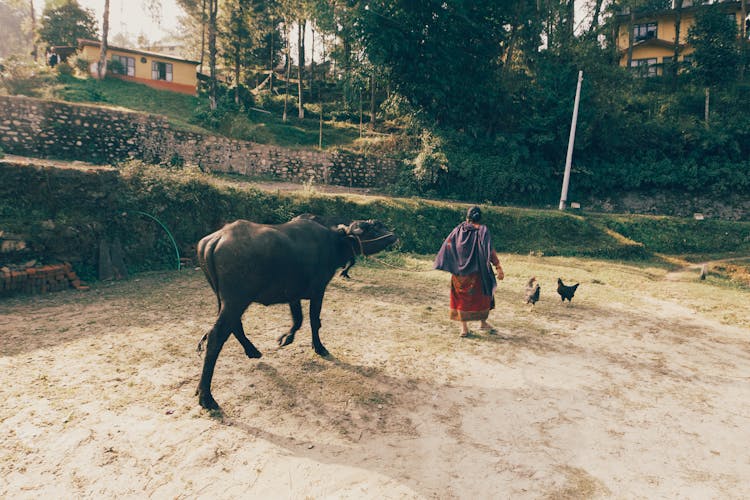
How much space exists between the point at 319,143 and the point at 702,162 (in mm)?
23984

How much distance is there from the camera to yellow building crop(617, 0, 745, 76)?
35.8 metres

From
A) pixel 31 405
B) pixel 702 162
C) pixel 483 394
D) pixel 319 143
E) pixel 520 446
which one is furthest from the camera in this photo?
pixel 319 143

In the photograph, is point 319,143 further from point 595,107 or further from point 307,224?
point 307,224

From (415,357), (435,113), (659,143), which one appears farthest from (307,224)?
(659,143)

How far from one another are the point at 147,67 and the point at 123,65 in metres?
1.68

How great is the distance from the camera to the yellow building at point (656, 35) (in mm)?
35781

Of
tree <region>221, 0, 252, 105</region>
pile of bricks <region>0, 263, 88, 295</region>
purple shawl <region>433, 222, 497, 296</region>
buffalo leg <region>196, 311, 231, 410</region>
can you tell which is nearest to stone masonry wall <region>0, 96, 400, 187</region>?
pile of bricks <region>0, 263, 88, 295</region>

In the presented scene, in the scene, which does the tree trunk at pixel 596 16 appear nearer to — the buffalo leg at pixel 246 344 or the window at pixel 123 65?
the window at pixel 123 65

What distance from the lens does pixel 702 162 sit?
78.0 ft

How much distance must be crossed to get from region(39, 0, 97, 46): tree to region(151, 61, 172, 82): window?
10315mm

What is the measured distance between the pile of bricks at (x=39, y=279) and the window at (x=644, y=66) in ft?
139

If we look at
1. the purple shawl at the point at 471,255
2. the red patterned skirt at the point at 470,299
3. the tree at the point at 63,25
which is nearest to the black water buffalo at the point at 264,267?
the purple shawl at the point at 471,255

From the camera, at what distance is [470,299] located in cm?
730

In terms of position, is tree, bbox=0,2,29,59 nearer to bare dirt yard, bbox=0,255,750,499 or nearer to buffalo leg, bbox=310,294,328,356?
bare dirt yard, bbox=0,255,750,499
